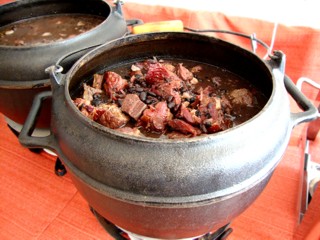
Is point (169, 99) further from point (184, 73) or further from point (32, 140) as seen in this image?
point (32, 140)

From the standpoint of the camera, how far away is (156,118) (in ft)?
2.97

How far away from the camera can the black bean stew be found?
91cm

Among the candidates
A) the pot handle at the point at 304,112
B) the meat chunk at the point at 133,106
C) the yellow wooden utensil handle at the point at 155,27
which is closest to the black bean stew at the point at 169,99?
the meat chunk at the point at 133,106

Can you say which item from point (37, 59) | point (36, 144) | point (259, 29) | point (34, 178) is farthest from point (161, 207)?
point (259, 29)

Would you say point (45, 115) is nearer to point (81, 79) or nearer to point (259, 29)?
point (81, 79)

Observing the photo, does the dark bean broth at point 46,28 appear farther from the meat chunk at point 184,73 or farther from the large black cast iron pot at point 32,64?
the meat chunk at point 184,73

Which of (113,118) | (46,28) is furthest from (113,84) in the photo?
(46,28)

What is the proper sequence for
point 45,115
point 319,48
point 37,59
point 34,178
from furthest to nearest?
point 319,48, point 34,178, point 45,115, point 37,59

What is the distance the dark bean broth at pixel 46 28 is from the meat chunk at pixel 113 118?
0.67 m

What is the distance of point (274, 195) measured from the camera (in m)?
1.31

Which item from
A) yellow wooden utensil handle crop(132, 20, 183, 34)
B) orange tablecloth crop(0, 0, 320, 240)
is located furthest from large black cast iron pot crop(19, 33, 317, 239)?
yellow wooden utensil handle crop(132, 20, 183, 34)

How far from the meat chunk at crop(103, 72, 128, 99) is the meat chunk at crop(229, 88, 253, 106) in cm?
38

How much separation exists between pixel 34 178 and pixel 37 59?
0.59 metres

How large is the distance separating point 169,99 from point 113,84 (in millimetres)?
210
